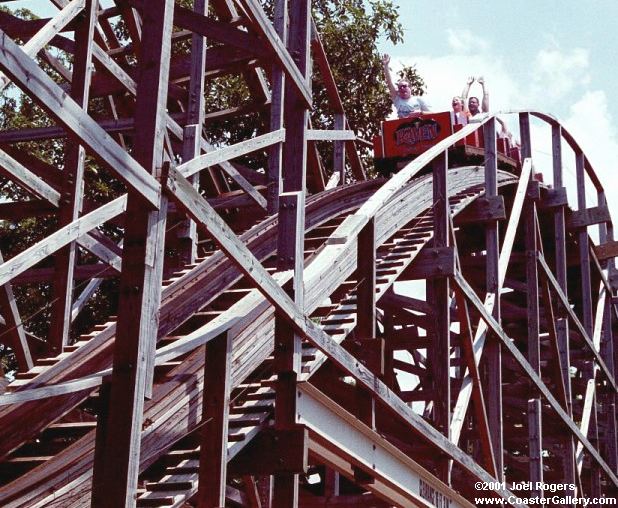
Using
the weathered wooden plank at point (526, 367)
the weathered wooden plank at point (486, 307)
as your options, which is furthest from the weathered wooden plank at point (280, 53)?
the weathered wooden plank at point (486, 307)

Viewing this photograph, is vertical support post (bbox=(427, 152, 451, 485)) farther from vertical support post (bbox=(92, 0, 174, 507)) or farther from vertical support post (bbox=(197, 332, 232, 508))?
vertical support post (bbox=(92, 0, 174, 507))

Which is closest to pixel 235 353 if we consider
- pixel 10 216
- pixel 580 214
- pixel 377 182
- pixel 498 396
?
pixel 10 216

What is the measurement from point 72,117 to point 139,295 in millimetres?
731

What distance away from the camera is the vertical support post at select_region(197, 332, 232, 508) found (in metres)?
4.63

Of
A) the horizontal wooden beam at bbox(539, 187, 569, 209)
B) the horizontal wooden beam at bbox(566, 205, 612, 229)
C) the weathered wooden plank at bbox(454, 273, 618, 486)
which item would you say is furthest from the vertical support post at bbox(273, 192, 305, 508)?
the horizontal wooden beam at bbox(566, 205, 612, 229)

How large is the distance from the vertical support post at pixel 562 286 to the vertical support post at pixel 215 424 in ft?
23.1

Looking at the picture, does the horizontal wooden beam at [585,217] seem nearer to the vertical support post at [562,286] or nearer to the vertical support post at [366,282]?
the vertical support post at [562,286]

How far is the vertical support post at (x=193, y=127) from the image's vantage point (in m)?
8.33

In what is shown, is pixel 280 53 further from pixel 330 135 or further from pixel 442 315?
pixel 330 135

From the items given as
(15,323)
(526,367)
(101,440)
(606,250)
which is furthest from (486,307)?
(101,440)

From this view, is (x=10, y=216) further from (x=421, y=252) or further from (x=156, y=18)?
(x=156, y=18)

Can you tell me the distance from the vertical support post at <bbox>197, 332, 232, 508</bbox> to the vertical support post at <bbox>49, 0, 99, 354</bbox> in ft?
7.57

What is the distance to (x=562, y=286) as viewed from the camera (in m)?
12.3

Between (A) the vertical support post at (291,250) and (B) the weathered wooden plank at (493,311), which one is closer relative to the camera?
(A) the vertical support post at (291,250)
